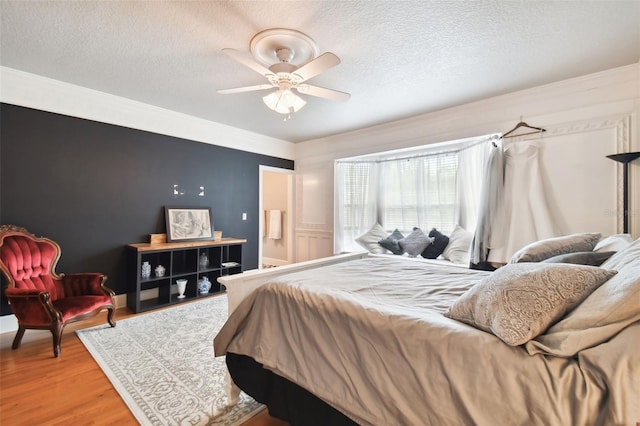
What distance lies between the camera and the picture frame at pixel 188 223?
3.98 meters

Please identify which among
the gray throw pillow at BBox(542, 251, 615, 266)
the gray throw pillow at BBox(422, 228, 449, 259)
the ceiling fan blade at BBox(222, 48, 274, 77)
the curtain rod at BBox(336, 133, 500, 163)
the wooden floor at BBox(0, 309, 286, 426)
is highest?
the ceiling fan blade at BBox(222, 48, 274, 77)

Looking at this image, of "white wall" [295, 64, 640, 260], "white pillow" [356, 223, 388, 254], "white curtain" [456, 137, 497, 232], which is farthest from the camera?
"white pillow" [356, 223, 388, 254]

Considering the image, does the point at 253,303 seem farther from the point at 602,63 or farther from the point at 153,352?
the point at 602,63

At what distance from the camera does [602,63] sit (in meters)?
2.58

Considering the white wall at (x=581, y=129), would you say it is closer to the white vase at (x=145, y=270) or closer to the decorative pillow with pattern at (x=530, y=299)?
the decorative pillow with pattern at (x=530, y=299)

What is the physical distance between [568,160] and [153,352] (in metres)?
4.46

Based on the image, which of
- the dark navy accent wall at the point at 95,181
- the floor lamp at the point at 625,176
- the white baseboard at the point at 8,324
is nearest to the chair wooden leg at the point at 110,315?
the dark navy accent wall at the point at 95,181

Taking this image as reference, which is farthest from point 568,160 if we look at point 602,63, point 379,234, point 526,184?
point 379,234

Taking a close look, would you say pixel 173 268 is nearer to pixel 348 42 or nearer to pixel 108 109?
pixel 108 109

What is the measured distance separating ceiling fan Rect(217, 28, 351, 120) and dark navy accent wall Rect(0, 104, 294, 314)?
239 cm

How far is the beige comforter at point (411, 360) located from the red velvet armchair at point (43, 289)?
5.92ft

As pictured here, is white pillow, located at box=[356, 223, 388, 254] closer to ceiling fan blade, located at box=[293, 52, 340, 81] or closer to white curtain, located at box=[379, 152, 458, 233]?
white curtain, located at box=[379, 152, 458, 233]

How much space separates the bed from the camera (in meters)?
0.84

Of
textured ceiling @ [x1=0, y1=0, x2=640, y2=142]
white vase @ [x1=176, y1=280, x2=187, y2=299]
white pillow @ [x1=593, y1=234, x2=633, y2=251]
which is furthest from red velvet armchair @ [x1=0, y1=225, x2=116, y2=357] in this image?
white pillow @ [x1=593, y1=234, x2=633, y2=251]
